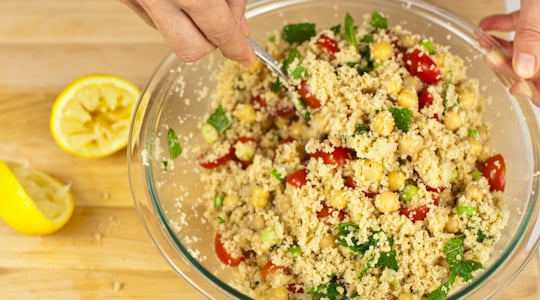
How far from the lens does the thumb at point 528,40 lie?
4.92ft

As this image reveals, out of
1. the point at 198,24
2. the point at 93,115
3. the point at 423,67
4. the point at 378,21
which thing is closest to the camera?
the point at 198,24

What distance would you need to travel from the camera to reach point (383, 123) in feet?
5.21

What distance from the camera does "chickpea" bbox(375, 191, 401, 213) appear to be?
1553mm

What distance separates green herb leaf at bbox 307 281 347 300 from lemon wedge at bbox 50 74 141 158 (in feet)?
2.47

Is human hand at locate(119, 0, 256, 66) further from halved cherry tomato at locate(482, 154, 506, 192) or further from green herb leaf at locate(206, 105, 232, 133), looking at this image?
halved cherry tomato at locate(482, 154, 506, 192)

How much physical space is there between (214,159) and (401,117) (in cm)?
52

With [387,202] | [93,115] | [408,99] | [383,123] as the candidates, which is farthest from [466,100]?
[93,115]

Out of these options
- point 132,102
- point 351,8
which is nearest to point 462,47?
point 351,8

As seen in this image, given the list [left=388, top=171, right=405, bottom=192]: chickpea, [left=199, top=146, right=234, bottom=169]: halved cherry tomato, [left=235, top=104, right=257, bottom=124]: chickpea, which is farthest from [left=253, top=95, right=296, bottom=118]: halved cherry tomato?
[left=388, top=171, right=405, bottom=192]: chickpea

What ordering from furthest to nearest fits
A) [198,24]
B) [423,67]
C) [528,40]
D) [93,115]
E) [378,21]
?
[93,115] → [378,21] → [423,67] → [528,40] → [198,24]

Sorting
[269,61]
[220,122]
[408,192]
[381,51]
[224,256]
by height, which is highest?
[381,51]

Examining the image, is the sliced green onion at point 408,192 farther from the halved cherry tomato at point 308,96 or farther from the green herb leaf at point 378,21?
the green herb leaf at point 378,21

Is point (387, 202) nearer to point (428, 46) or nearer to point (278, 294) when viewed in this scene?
point (278, 294)

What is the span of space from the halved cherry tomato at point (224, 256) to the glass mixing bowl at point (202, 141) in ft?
0.08
